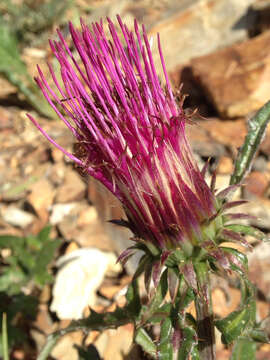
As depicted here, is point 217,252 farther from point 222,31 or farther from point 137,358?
point 222,31

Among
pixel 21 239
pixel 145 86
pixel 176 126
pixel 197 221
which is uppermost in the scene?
pixel 145 86

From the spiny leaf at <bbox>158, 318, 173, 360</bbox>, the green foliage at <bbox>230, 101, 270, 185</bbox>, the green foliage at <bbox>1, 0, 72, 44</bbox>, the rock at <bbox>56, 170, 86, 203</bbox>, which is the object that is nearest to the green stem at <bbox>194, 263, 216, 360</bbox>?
the spiny leaf at <bbox>158, 318, 173, 360</bbox>

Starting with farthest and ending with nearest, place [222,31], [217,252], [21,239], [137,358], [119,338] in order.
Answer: [222,31]
[21,239]
[119,338]
[137,358]
[217,252]

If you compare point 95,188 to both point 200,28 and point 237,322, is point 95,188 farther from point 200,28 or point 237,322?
point 200,28

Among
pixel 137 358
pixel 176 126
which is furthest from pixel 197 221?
pixel 137 358

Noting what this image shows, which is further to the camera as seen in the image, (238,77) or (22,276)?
(238,77)

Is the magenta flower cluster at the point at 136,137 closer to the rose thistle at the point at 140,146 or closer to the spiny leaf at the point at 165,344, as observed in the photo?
the rose thistle at the point at 140,146

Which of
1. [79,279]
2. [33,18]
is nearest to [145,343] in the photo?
[79,279]

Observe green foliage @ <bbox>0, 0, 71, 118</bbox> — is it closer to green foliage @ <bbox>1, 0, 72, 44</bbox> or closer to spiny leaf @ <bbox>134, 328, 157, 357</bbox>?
green foliage @ <bbox>1, 0, 72, 44</bbox>
